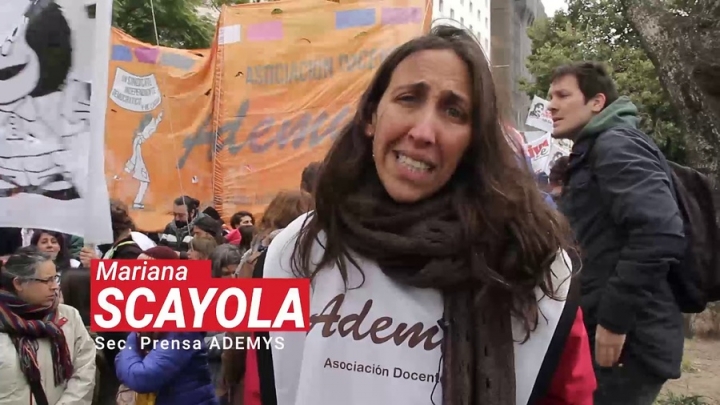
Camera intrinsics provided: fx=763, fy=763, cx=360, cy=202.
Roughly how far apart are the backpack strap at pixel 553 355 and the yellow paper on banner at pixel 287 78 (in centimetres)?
571

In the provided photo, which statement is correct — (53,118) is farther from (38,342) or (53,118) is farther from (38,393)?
(38,393)

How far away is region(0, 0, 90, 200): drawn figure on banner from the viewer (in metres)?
3.69

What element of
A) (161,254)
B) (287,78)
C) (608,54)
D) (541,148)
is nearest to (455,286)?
(161,254)

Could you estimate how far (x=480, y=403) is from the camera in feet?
4.41

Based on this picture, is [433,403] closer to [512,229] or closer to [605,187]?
[512,229]

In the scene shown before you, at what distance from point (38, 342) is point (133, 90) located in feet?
14.3

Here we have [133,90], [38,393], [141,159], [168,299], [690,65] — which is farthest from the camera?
[141,159]

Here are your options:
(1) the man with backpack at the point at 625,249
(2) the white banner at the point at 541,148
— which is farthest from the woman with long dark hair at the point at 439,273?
(2) the white banner at the point at 541,148

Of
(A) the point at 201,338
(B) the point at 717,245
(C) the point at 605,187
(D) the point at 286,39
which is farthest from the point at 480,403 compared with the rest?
(D) the point at 286,39

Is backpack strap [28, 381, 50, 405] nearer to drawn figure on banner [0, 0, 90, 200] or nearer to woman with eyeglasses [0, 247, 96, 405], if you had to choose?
woman with eyeglasses [0, 247, 96, 405]

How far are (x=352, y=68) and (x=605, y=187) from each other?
4.89 metres

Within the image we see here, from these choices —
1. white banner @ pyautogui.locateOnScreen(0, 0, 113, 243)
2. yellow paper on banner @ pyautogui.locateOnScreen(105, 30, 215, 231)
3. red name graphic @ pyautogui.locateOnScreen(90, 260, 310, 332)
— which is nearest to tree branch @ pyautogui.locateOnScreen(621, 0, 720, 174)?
red name graphic @ pyautogui.locateOnScreen(90, 260, 310, 332)

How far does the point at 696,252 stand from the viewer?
273 cm

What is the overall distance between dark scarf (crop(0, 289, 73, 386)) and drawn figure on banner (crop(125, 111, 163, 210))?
13.1ft
